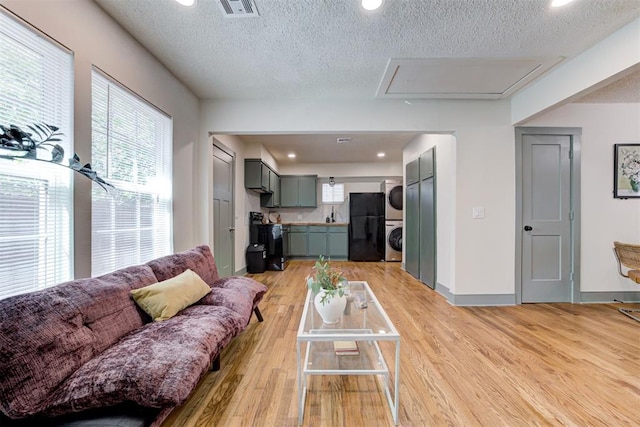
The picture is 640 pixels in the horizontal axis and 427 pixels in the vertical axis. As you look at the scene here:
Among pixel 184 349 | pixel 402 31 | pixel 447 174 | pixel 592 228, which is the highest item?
pixel 402 31

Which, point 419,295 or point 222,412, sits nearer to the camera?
point 222,412

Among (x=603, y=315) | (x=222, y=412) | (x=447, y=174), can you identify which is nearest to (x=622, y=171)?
(x=603, y=315)

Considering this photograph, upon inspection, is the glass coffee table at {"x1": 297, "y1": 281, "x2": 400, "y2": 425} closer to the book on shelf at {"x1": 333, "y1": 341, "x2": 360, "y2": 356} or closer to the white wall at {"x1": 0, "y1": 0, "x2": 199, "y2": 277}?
the book on shelf at {"x1": 333, "y1": 341, "x2": 360, "y2": 356}

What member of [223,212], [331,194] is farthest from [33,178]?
[331,194]

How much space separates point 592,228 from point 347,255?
14.3ft

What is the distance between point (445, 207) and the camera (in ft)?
11.3

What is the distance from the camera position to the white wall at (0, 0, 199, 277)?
4.82ft

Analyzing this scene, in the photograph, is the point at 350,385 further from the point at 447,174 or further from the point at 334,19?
the point at 447,174

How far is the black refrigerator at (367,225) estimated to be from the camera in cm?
629

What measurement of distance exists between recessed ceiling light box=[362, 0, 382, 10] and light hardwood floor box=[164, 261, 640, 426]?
95.2 inches

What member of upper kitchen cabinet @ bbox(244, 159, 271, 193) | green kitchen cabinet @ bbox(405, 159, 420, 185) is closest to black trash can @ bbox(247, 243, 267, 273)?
upper kitchen cabinet @ bbox(244, 159, 271, 193)

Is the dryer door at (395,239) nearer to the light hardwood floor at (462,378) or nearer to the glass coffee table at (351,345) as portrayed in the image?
the light hardwood floor at (462,378)

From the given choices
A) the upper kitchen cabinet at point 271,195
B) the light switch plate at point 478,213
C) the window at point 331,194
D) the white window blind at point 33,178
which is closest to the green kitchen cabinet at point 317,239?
the window at point 331,194

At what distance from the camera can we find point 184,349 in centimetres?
129
